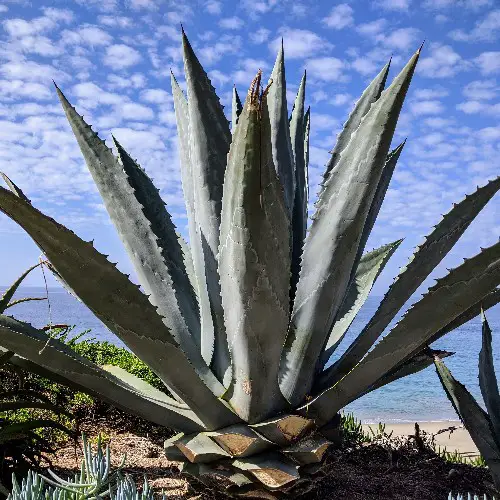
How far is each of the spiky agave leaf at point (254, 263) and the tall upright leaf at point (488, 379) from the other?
769 millimetres

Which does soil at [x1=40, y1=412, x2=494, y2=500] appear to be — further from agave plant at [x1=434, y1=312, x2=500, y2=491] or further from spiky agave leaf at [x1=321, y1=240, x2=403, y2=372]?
spiky agave leaf at [x1=321, y1=240, x2=403, y2=372]

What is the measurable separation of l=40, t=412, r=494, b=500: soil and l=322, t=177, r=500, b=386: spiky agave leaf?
34 cm

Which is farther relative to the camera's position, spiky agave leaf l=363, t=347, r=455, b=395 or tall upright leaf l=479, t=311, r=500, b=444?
spiky agave leaf l=363, t=347, r=455, b=395

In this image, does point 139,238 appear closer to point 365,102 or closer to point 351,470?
point 365,102

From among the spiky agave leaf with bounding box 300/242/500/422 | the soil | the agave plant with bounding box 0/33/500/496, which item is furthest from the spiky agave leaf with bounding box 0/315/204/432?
the spiky agave leaf with bounding box 300/242/500/422

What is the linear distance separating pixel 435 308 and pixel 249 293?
0.55m

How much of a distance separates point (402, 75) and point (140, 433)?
223cm

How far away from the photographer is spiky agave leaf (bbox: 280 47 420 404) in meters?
1.72

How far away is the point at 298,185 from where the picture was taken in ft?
7.68

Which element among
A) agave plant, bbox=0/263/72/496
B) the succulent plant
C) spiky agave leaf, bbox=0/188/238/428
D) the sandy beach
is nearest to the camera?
the succulent plant

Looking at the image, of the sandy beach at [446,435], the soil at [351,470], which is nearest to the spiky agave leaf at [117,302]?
the soil at [351,470]

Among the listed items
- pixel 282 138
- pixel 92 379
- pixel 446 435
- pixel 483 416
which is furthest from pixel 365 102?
pixel 446 435

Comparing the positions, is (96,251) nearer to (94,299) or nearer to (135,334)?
(94,299)

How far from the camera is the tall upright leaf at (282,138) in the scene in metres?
2.26
